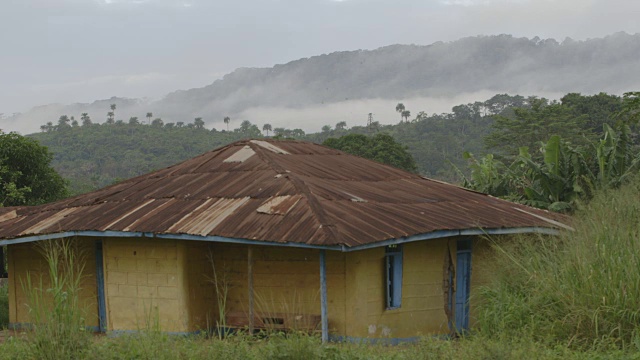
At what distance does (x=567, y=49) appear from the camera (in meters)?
151

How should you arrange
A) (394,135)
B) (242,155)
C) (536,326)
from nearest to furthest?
1. (536,326)
2. (242,155)
3. (394,135)

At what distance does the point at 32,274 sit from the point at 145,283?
9.71ft

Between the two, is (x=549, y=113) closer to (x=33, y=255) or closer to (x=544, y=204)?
(x=544, y=204)

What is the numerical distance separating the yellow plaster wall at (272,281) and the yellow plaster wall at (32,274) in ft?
7.25

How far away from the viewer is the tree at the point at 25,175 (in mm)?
21094

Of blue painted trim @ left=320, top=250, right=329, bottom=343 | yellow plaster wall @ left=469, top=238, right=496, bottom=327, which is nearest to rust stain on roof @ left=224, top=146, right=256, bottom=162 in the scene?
blue painted trim @ left=320, top=250, right=329, bottom=343

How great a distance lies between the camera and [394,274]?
11.7m

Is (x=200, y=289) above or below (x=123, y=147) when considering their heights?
below

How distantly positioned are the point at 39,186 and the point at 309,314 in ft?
45.2

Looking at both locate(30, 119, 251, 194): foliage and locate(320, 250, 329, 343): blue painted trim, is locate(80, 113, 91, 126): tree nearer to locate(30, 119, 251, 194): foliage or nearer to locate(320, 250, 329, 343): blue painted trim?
locate(30, 119, 251, 194): foliage

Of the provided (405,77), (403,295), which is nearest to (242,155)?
(403,295)

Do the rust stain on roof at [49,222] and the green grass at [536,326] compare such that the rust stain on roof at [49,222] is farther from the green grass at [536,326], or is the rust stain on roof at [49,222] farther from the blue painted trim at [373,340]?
the blue painted trim at [373,340]

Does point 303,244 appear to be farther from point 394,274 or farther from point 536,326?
point 536,326

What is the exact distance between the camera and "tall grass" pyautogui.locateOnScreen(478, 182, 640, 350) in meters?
8.07
